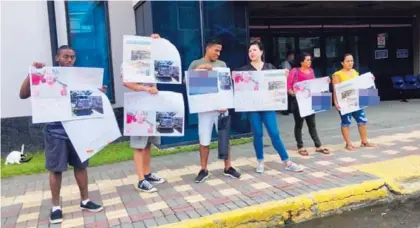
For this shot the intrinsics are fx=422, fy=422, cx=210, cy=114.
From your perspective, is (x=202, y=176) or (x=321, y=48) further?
(x=321, y=48)

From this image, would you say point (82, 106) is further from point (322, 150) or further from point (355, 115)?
point (355, 115)

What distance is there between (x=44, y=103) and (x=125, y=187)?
66.5 inches

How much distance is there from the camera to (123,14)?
8.32m

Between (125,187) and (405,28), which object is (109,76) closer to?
(125,187)

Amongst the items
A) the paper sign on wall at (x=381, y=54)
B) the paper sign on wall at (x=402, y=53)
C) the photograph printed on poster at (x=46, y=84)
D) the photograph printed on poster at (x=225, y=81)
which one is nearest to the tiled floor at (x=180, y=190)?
the photograph printed on poster at (x=225, y=81)

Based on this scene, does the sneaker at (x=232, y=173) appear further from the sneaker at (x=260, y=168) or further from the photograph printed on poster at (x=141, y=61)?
the photograph printed on poster at (x=141, y=61)

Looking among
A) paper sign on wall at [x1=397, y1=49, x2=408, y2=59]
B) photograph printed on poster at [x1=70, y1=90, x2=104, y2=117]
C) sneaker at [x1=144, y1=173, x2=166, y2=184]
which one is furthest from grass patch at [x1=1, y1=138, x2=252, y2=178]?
paper sign on wall at [x1=397, y1=49, x2=408, y2=59]

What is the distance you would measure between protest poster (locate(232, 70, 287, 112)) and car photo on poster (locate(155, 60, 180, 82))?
0.86 metres

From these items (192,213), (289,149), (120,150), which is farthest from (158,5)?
(192,213)

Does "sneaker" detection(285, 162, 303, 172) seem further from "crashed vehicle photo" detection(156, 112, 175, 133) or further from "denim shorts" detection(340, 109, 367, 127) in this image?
"crashed vehicle photo" detection(156, 112, 175, 133)

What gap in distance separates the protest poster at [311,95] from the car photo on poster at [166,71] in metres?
2.18

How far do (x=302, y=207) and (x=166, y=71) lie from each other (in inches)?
85.7

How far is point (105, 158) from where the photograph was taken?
7074mm

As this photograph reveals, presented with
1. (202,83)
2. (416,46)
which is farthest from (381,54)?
(202,83)
